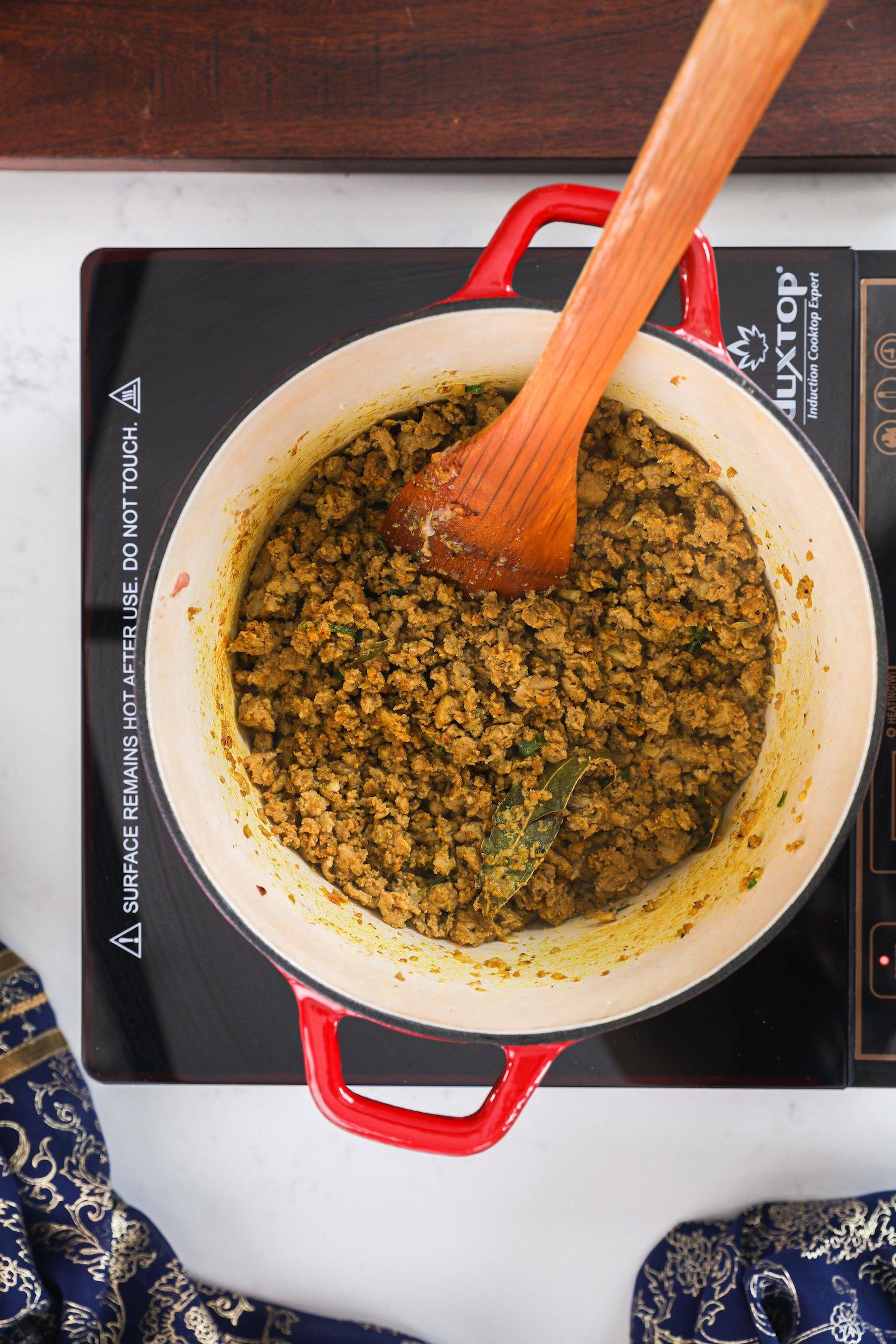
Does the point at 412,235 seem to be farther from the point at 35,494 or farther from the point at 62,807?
the point at 62,807

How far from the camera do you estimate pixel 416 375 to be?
0.81m

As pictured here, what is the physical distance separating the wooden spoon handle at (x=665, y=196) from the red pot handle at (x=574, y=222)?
3.7 inches

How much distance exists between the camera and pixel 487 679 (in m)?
0.84

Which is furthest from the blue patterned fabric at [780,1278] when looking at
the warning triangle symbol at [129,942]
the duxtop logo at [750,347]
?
the duxtop logo at [750,347]

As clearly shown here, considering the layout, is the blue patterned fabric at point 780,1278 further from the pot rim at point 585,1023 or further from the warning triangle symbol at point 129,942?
the warning triangle symbol at point 129,942

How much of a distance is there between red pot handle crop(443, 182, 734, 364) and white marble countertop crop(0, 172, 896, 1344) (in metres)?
0.20

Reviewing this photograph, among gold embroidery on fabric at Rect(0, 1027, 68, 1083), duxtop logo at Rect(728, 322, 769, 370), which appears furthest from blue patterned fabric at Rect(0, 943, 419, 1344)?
duxtop logo at Rect(728, 322, 769, 370)

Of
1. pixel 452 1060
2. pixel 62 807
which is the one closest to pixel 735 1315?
pixel 452 1060

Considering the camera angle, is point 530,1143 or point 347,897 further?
point 530,1143

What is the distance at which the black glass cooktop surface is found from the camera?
0.90m

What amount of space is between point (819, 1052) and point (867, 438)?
0.57 metres

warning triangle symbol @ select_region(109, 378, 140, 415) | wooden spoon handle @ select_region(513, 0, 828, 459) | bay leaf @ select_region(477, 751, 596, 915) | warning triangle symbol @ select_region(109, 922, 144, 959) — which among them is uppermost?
warning triangle symbol @ select_region(109, 378, 140, 415)

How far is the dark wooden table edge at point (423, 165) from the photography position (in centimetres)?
92

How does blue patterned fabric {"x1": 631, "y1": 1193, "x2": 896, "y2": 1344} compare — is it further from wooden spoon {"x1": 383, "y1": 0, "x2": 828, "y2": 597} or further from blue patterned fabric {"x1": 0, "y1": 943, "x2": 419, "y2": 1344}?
wooden spoon {"x1": 383, "y1": 0, "x2": 828, "y2": 597}
